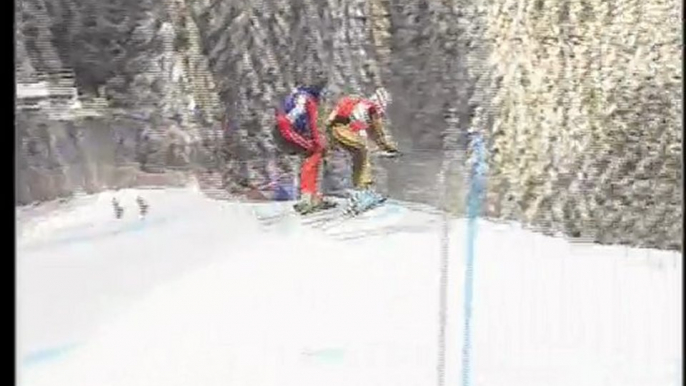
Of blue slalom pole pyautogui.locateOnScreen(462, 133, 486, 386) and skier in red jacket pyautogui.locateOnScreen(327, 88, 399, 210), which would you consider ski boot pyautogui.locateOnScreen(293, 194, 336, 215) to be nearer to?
skier in red jacket pyautogui.locateOnScreen(327, 88, 399, 210)

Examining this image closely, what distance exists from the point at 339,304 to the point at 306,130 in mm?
211

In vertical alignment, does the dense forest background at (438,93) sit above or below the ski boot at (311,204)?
above

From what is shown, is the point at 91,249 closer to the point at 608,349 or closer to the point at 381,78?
the point at 381,78

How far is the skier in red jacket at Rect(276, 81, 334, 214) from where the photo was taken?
4.11ft

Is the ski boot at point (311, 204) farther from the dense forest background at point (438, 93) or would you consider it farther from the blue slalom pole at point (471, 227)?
the blue slalom pole at point (471, 227)

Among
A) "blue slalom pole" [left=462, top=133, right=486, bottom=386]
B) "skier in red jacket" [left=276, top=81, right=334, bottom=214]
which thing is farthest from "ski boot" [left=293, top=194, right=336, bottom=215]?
"blue slalom pole" [left=462, top=133, right=486, bottom=386]

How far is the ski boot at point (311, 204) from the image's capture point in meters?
1.26

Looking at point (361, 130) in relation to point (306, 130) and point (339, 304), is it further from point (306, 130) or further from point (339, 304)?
point (339, 304)

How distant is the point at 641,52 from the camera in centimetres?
125

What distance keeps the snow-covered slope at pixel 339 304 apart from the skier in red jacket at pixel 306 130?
1.5 inches

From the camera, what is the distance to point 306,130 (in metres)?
1.26

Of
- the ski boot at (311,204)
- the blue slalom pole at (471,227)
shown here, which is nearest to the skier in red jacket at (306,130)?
the ski boot at (311,204)

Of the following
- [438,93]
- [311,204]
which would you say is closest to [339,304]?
[311,204]

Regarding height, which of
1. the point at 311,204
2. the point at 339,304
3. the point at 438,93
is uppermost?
the point at 438,93
